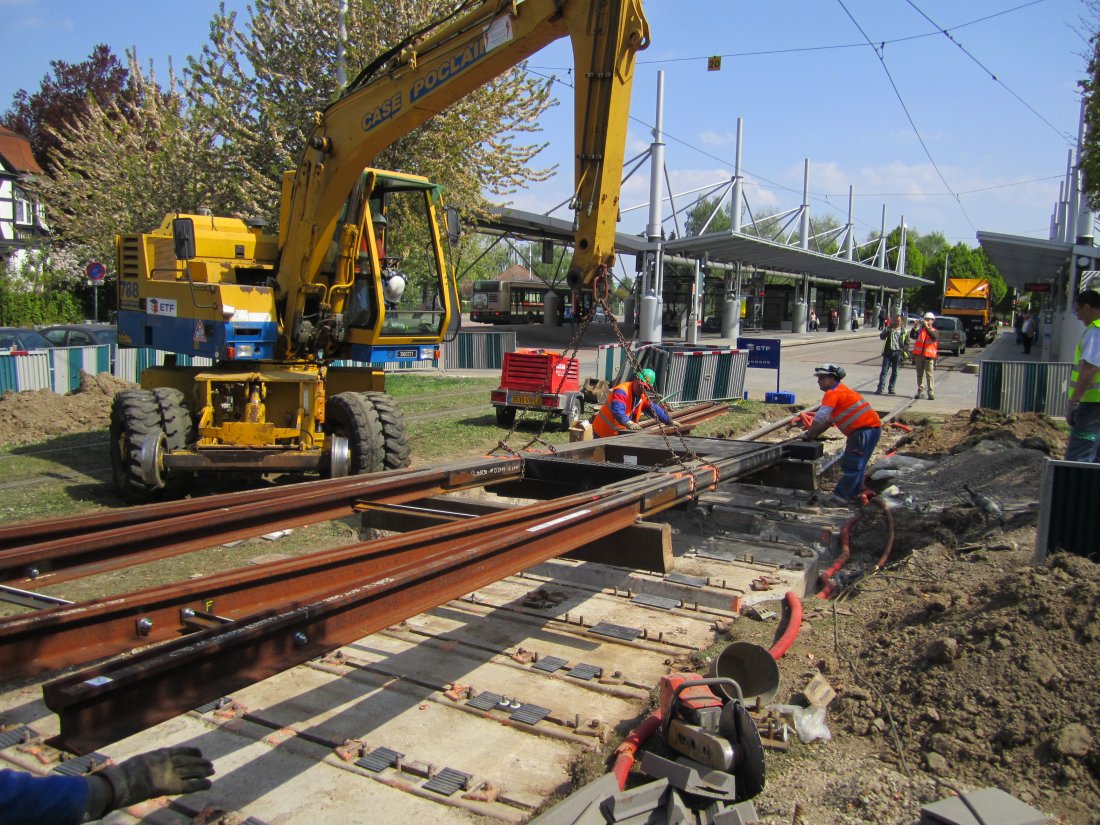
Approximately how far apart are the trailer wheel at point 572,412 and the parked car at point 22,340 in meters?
10.9

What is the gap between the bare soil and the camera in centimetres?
373

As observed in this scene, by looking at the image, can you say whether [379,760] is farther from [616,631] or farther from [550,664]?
[616,631]

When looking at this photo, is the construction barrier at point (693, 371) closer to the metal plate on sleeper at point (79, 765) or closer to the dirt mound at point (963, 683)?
the dirt mound at point (963, 683)

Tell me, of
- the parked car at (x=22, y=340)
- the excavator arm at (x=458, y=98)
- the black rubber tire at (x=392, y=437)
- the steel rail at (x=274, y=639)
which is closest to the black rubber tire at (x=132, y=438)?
the excavator arm at (x=458, y=98)

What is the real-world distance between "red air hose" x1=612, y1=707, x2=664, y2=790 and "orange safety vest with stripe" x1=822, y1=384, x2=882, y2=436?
18.1 feet

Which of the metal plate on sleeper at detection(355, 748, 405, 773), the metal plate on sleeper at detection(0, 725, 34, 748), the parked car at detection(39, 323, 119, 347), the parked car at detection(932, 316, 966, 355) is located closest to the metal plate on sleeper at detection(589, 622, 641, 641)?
the metal plate on sleeper at detection(355, 748, 405, 773)

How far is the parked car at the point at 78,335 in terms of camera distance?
18.1 meters

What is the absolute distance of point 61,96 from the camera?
43.5 m

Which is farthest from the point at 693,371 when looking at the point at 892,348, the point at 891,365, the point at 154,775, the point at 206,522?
the point at 154,775

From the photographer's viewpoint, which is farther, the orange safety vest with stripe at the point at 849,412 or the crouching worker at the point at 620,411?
the crouching worker at the point at 620,411

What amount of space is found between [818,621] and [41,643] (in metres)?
4.74

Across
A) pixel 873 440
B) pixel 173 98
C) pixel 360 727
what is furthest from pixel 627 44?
pixel 173 98

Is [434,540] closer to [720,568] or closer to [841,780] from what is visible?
[841,780]

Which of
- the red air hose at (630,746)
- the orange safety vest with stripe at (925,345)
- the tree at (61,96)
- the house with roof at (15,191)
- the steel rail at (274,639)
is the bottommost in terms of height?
the red air hose at (630,746)
